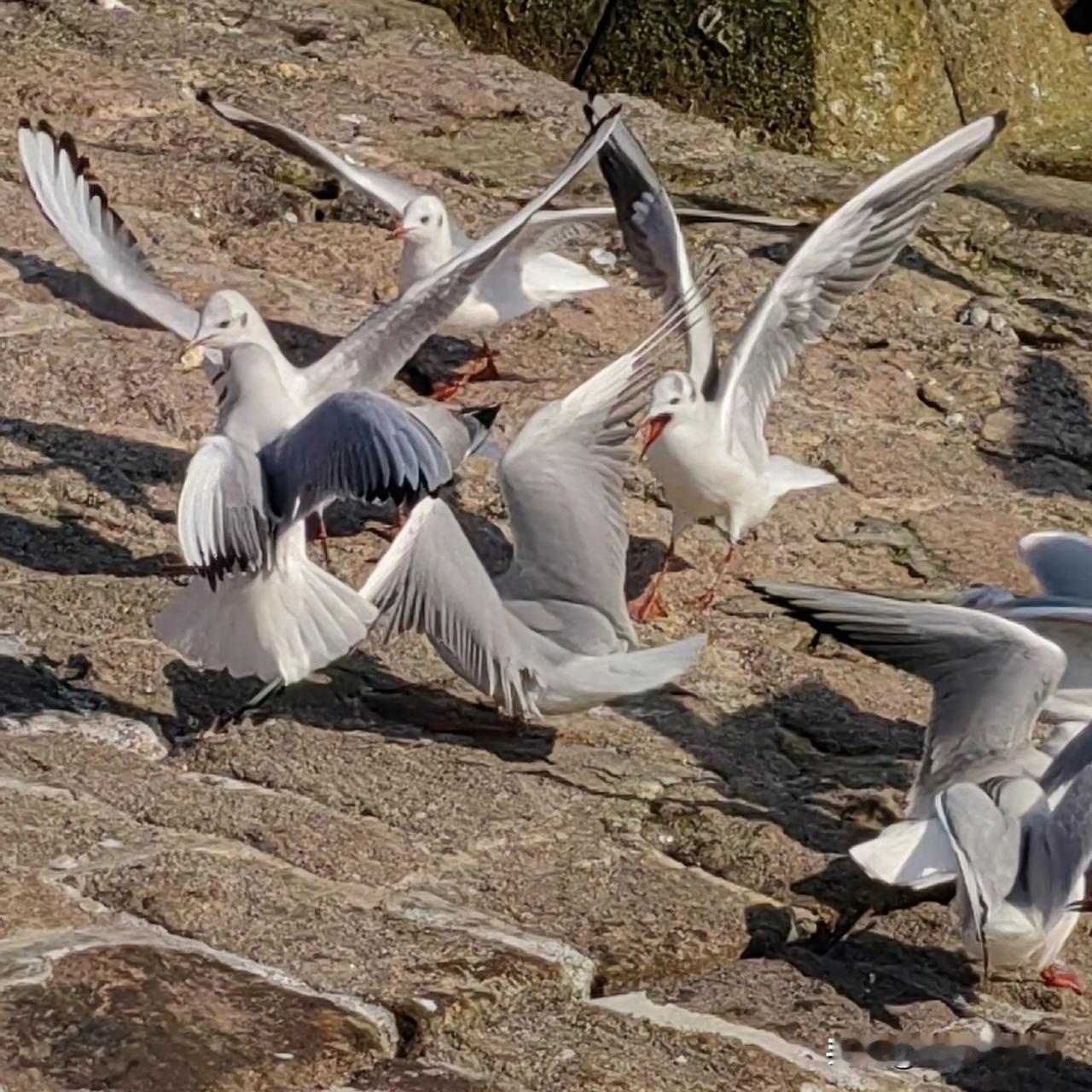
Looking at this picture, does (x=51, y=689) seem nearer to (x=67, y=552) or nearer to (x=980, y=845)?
(x=67, y=552)

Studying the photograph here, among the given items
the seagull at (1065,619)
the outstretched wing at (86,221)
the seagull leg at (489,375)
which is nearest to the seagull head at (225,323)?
the outstretched wing at (86,221)

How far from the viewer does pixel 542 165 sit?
8.02 metres

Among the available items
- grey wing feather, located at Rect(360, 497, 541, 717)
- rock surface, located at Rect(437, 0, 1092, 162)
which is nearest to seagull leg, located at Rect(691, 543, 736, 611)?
grey wing feather, located at Rect(360, 497, 541, 717)

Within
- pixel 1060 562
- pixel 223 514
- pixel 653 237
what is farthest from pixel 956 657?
pixel 653 237

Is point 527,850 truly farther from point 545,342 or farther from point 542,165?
point 542,165

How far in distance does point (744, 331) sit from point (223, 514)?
1858 mm

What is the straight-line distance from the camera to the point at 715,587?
233 inches

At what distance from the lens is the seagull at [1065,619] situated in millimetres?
4797

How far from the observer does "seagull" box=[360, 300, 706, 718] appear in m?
4.81

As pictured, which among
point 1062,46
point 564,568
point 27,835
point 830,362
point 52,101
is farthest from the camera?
point 1062,46

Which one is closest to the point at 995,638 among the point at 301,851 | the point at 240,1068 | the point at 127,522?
the point at 301,851

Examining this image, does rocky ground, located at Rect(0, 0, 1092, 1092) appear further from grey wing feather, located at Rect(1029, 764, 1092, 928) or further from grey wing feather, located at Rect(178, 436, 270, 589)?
grey wing feather, located at Rect(178, 436, 270, 589)

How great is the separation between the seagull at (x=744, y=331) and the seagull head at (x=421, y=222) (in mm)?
518

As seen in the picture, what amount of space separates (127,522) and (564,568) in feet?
4.13
